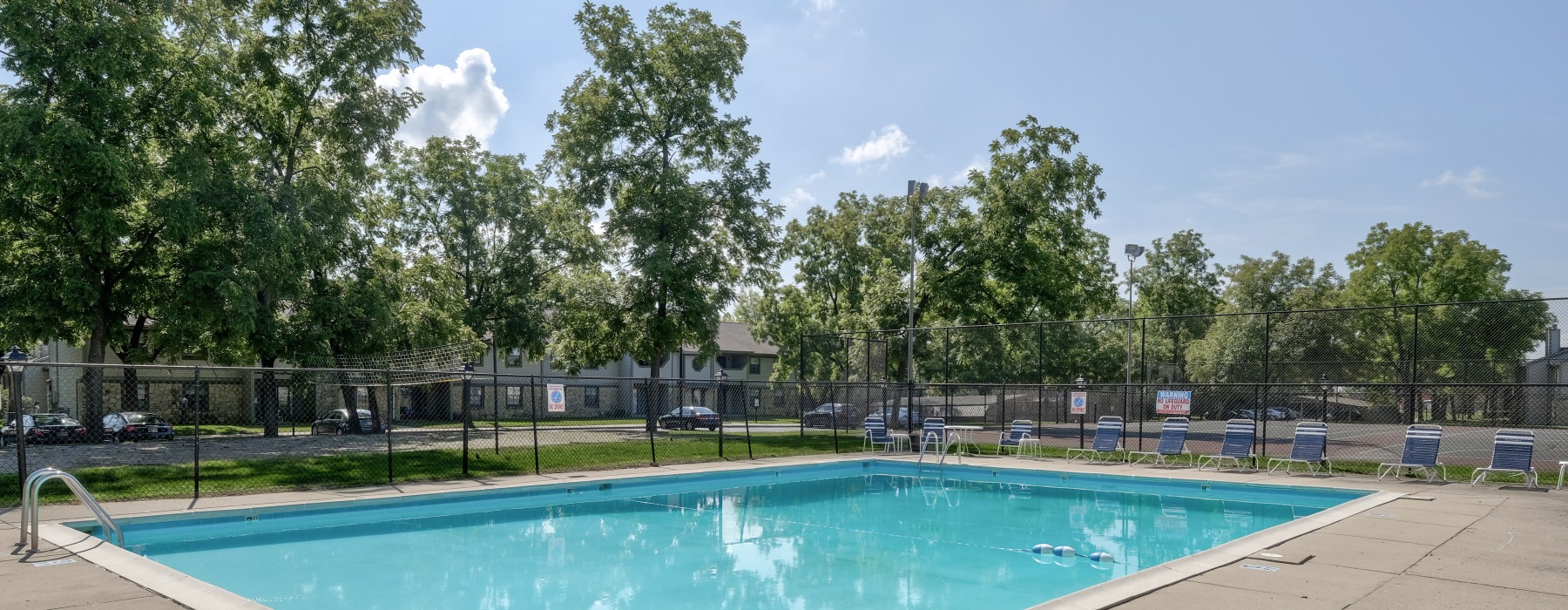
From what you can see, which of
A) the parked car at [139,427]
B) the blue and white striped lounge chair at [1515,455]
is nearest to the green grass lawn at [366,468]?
the parked car at [139,427]

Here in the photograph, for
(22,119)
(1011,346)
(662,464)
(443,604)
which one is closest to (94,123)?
(22,119)

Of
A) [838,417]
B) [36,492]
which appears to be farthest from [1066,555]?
[838,417]

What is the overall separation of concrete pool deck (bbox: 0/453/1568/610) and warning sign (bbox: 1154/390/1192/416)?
719 cm

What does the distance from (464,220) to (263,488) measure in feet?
97.7

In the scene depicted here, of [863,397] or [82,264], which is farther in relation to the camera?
[863,397]

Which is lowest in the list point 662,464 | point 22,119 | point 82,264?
point 662,464

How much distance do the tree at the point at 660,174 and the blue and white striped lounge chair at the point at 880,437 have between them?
9911 millimetres

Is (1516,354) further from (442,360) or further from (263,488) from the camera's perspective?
(442,360)

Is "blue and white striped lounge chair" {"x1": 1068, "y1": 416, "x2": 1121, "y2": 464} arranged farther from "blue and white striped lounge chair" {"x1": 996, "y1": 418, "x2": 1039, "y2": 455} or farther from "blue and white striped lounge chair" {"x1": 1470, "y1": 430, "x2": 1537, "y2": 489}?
"blue and white striped lounge chair" {"x1": 1470, "y1": 430, "x2": 1537, "y2": 489}

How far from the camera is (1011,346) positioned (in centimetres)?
3159

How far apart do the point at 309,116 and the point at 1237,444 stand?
27.0 metres

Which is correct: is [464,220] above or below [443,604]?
above

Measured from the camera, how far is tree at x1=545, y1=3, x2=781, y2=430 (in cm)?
3262

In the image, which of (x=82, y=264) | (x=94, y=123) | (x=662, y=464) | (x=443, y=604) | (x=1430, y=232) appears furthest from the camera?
(x=1430, y=232)
